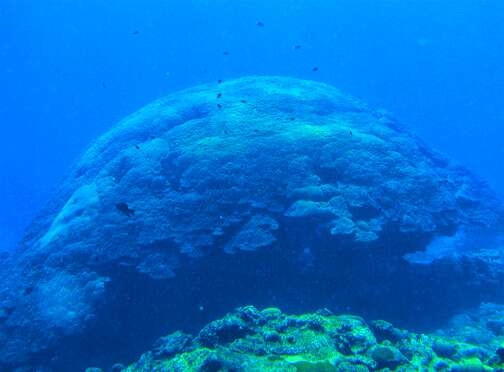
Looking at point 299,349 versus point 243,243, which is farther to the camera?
point 243,243

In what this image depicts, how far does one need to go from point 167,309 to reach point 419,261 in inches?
296

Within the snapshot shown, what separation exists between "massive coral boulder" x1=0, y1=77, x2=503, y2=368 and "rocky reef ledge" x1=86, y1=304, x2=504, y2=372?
3.23 m

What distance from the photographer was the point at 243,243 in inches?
455

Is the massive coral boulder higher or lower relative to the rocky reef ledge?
higher

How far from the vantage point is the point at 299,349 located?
6527mm

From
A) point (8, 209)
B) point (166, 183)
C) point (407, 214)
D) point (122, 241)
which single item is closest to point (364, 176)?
point (407, 214)

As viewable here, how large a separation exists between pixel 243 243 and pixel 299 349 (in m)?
5.22

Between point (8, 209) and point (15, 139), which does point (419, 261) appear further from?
point (15, 139)

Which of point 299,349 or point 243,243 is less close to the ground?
point 243,243

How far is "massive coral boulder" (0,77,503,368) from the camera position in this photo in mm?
11578

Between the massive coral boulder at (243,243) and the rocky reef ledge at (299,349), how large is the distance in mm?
3228

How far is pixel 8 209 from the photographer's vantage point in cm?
6606

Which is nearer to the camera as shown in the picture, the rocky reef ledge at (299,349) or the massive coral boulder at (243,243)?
the rocky reef ledge at (299,349)

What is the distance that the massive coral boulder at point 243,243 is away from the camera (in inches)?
456
